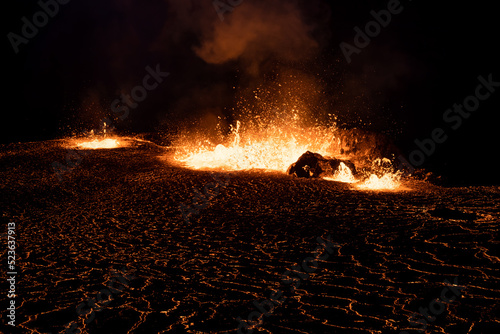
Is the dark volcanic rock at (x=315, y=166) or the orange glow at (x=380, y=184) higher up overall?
the dark volcanic rock at (x=315, y=166)

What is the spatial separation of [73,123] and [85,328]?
1838cm

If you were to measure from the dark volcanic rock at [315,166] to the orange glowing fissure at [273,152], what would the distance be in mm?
185

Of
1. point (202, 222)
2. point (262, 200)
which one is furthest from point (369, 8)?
point (202, 222)

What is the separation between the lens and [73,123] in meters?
19.2

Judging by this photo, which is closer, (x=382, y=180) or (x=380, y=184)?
(x=380, y=184)

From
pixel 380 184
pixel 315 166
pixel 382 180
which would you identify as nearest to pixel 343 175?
pixel 315 166

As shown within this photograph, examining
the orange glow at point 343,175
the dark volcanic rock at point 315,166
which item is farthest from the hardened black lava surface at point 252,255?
the dark volcanic rock at point 315,166

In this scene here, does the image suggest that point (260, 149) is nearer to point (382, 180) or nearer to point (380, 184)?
point (382, 180)

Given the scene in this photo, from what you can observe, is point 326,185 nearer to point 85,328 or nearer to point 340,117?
point 340,117

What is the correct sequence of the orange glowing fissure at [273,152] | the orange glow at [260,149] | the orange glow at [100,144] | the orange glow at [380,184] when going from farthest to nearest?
the orange glow at [100,144]
the orange glow at [260,149]
the orange glowing fissure at [273,152]
the orange glow at [380,184]

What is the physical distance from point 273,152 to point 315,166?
2.66 m

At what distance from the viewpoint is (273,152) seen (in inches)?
444

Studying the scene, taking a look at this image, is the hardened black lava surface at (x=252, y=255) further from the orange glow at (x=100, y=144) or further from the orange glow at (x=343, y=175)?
the orange glow at (x=100, y=144)

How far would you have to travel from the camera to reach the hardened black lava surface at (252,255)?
2.99 meters
